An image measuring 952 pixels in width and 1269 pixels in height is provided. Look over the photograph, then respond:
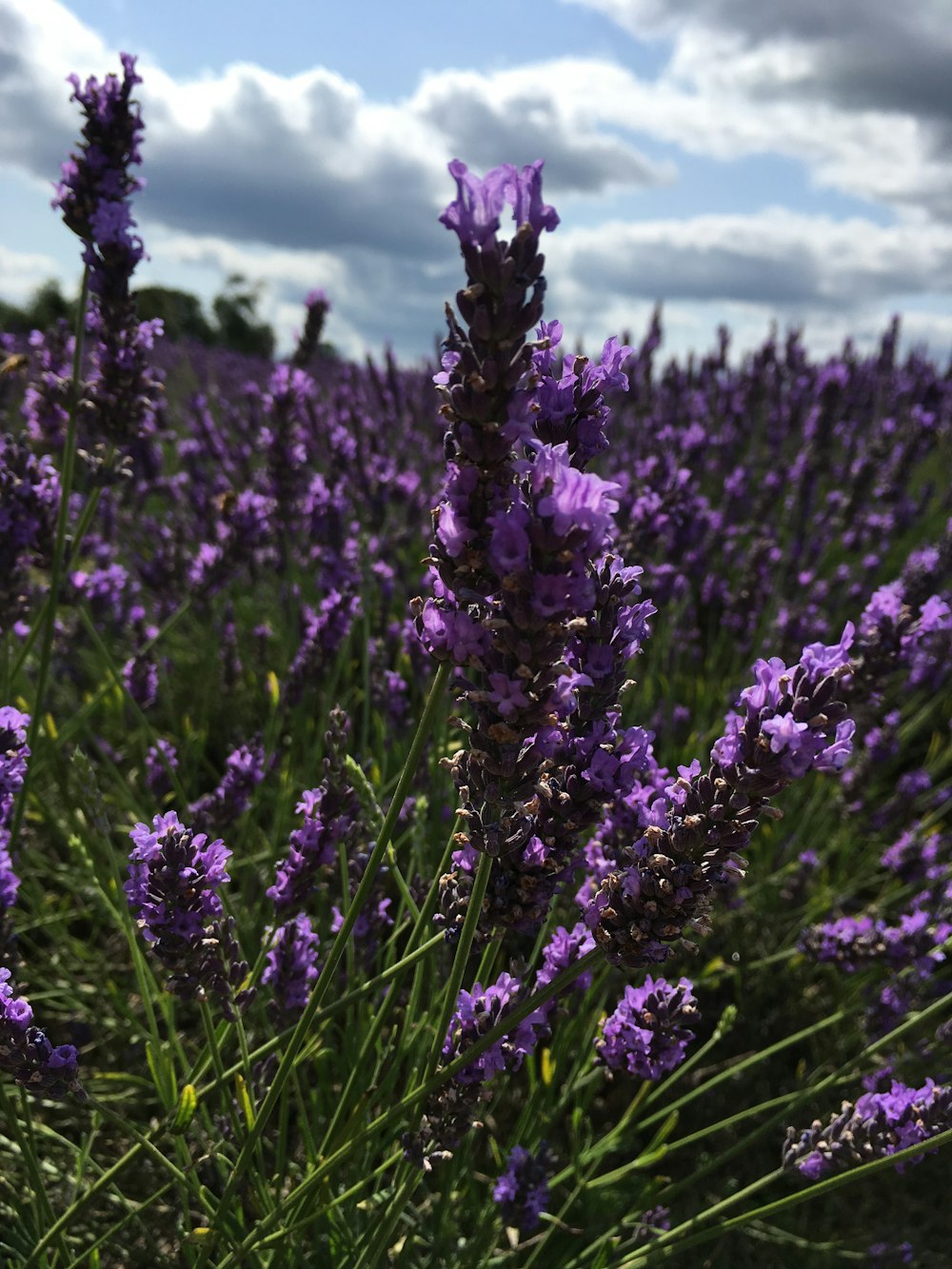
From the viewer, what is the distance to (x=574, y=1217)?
2.14m

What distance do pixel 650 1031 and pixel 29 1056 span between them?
1.00 meters

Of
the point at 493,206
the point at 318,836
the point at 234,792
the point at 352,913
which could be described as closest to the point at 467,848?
the point at 352,913

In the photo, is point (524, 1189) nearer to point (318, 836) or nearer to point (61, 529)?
point (318, 836)

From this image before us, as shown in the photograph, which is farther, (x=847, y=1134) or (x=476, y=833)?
(x=847, y=1134)

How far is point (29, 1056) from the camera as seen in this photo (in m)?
1.17

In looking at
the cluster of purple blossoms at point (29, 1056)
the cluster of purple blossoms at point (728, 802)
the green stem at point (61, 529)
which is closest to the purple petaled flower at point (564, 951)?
the cluster of purple blossoms at point (728, 802)

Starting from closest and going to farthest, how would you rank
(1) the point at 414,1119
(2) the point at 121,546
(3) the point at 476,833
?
(3) the point at 476,833 → (1) the point at 414,1119 → (2) the point at 121,546

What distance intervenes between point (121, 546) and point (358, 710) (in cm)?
261

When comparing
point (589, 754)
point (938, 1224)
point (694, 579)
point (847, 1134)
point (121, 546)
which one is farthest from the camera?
point (121, 546)

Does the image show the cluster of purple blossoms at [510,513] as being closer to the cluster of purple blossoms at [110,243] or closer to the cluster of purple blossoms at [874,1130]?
the cluster of purple blossoms at [874,1130]

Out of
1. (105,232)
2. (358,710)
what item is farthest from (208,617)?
(105,232)

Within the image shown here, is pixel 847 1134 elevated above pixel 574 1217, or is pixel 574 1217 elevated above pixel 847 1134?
pixel 847 1134

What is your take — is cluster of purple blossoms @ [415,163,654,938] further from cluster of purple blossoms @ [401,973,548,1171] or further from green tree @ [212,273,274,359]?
green tree @ [212,273,274,359]

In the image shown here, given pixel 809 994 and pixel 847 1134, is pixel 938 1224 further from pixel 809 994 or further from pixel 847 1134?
pixel 847 1134
